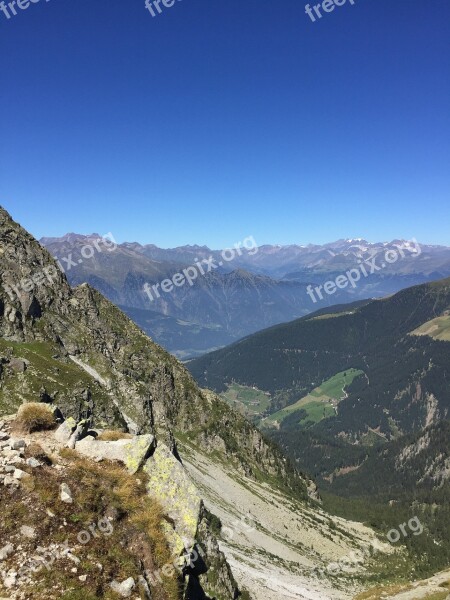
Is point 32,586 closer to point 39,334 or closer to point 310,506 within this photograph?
point 39,334

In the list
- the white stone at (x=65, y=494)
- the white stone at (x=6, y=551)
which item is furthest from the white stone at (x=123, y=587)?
the white stone at (x=65, y=494)

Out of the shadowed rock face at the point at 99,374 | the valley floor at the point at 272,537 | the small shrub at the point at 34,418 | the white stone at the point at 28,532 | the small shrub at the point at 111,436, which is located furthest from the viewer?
the shadowed rock face at the point at 99,374

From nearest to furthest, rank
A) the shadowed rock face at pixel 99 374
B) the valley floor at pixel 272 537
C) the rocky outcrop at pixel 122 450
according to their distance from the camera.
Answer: the rocky outcrop at pixel 122 450 < the valley floor at pixel 272 537 < the shadowed rock face at pixel 99 374

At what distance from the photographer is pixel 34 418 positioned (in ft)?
77.8

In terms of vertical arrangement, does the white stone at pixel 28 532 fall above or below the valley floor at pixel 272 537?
above

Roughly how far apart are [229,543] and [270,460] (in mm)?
112491

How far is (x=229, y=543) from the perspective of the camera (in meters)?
81.2

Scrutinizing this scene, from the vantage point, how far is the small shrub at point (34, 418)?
23375 mm

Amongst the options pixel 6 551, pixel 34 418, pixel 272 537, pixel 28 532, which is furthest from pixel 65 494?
pixel 272 537

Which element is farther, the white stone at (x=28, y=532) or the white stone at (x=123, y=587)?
the white stone at (x=28, y=532)

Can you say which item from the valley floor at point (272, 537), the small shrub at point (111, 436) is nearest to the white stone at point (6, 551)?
the small shrub at point (111, 436)

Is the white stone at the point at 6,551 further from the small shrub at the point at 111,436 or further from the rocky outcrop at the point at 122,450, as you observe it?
the small shrub at the point at 111,436

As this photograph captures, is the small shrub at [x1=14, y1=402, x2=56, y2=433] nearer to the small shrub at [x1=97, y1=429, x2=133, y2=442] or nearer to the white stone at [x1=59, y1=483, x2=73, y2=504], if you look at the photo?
the small shrub at [x1=97, y1=429, x2=133, y2=442]

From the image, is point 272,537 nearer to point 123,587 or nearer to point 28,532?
point 123,587
